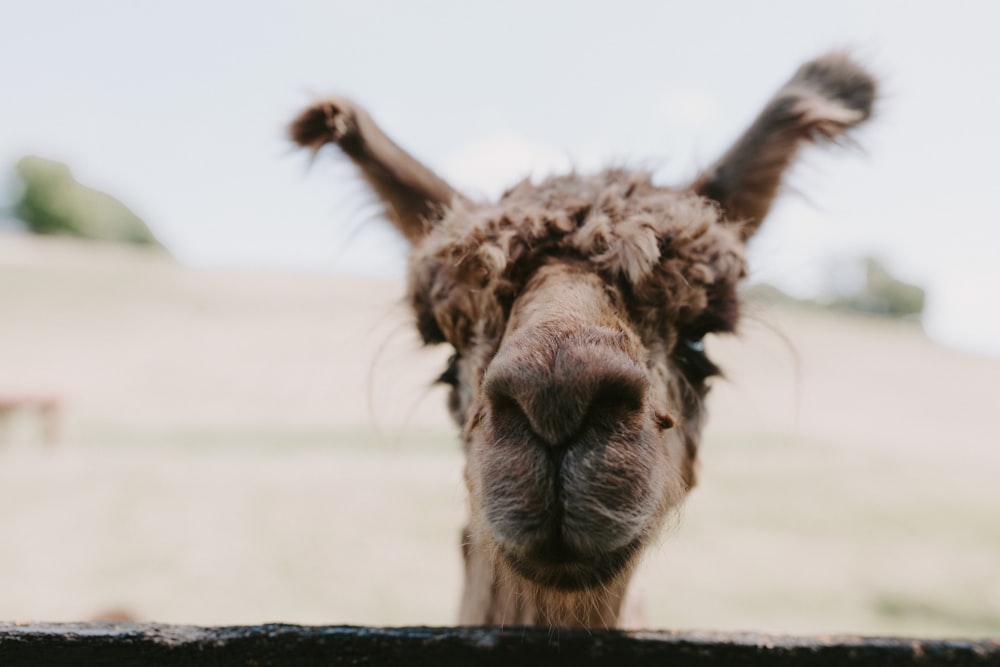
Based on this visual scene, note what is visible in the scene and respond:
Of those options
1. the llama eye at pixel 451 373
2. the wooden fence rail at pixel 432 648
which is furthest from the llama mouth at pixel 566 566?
the llama eye at pixel 451 373

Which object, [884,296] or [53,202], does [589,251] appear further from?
[53,202]

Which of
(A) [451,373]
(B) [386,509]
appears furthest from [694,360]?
(B) [386,509]

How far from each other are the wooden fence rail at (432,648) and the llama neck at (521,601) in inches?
16.3

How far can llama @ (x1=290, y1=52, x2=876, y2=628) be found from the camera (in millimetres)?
1767

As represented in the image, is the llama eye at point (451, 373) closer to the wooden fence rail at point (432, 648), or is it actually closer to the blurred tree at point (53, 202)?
the wooden fence rail at point (432, 648)

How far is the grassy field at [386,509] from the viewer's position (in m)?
8.03

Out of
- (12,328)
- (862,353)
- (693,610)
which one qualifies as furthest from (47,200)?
(693,610)

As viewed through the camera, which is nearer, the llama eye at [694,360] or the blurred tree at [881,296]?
the llama eye at [694,360]

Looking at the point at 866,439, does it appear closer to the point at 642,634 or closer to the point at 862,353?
the point at 862,353

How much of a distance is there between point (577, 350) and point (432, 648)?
739mm

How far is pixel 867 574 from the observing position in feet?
33.2

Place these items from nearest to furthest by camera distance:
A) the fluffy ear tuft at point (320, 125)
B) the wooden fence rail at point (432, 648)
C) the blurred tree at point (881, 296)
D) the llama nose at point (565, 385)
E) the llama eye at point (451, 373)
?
the wooden fence rail at point (432, 648) < the llama nose at point (565, 385) < the llama eye at point (451, 373) < the fluffy ear tuft at point (320, 125) < the blurred tree at point (881, 296)

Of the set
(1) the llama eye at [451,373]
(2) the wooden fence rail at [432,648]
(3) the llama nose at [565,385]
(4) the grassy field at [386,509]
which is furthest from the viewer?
(4) the grassy field at [386,509]

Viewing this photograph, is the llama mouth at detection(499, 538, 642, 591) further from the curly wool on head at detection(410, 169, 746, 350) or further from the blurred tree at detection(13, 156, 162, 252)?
the blurred tree at detection(13, 156, 162, 252)
